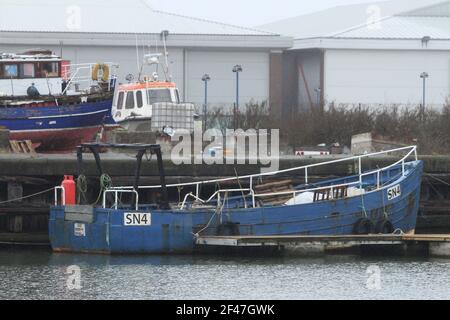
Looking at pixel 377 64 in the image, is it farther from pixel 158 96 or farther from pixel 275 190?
pixel 275 190

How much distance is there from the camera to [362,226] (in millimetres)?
27375

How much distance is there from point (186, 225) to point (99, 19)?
31.2m

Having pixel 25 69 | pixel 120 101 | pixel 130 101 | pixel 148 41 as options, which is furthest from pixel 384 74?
pixel 25 69

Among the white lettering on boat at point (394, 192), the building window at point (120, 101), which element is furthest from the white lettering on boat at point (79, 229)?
the building window at point (120, 101)

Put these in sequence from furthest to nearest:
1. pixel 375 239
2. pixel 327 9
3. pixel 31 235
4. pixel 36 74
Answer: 1. pixel 327 9
2. pixel 36 74
3. pixel 31 235
4. pixel 375 239

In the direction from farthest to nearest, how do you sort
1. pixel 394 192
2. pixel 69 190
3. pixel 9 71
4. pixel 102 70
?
pixel 102 70, pixel 9 71, pixel 394 192, pixel 69 190

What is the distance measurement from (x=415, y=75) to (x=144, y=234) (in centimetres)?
3358

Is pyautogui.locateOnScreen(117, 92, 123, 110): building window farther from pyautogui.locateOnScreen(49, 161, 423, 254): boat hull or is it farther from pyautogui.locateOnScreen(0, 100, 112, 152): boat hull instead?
pyautogui.locateOnScreen(49, 161, 423, 254): boat hull

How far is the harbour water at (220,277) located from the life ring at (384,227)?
2.54 ft

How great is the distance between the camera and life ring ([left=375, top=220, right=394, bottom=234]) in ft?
90.4

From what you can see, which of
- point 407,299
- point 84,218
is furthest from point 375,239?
point 84,218

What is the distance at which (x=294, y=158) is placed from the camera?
2991 cm
